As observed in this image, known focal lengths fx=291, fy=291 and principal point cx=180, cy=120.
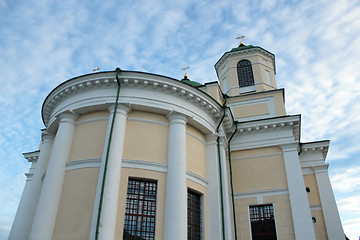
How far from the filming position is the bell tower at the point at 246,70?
64.6ft

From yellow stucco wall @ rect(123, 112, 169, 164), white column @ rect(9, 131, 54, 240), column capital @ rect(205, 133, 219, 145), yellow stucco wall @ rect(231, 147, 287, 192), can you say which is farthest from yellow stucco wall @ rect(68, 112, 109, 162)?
yellow stucco wall @ rect(231, 147, 287, 192)

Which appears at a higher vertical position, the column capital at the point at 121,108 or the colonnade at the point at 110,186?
the column capital at the point at 121,108

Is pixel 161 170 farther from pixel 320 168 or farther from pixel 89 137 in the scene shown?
pixel 320 168

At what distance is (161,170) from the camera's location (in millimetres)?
11359

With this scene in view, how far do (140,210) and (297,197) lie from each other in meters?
7.55

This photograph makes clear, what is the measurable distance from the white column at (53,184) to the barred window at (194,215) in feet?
16.6

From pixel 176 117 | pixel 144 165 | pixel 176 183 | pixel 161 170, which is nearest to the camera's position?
pixel 176 183

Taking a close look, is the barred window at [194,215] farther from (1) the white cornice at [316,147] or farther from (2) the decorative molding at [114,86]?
(1) the white cornice at [316,147]

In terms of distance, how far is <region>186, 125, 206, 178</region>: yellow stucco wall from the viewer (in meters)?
12.6

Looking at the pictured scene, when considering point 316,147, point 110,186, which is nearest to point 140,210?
point 110,186

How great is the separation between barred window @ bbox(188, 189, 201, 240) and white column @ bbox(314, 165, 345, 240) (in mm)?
8056

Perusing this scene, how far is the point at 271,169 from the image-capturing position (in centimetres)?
1473

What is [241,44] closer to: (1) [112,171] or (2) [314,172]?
(2) [314,172]

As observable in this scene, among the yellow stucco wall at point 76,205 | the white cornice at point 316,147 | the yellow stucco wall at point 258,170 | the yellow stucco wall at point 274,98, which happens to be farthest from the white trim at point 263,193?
the yellow stucco wall at point 76,205
